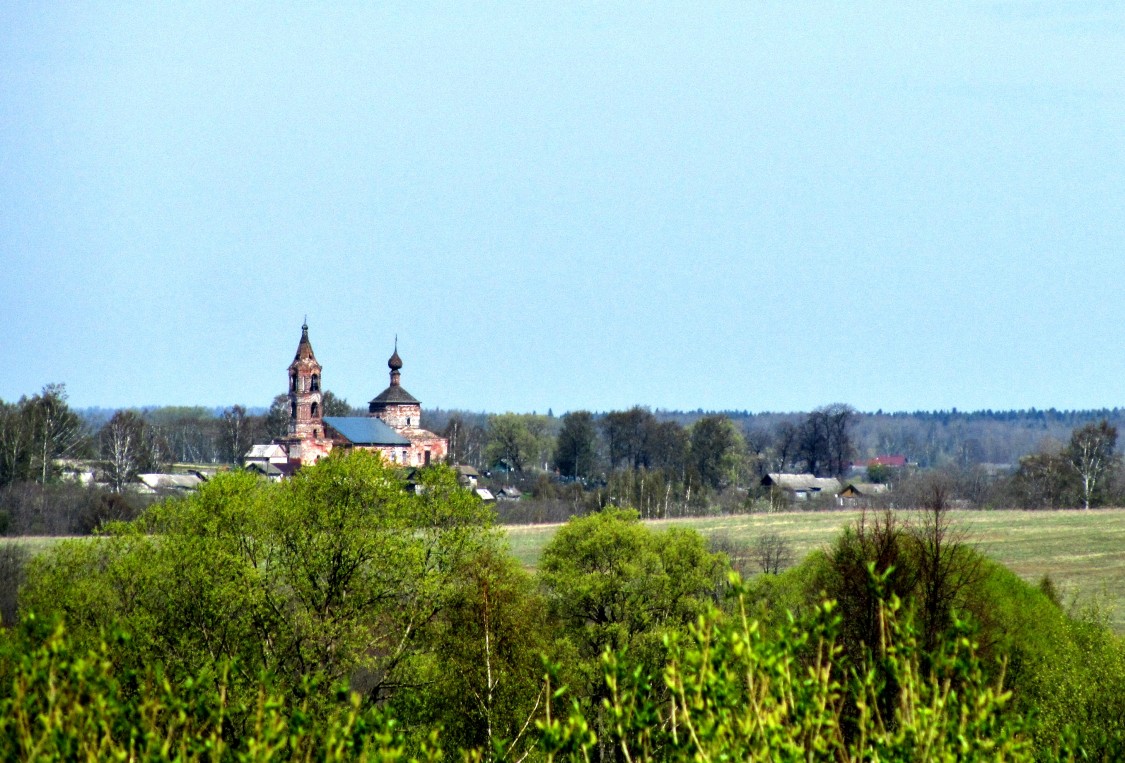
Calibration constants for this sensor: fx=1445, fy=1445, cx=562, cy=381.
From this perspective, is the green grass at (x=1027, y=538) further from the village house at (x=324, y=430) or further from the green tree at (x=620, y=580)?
the village house at (x=324, y=430)

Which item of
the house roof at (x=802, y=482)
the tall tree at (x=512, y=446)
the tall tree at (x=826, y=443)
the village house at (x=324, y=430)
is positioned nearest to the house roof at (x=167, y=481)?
the village house at (x=324, y=430)

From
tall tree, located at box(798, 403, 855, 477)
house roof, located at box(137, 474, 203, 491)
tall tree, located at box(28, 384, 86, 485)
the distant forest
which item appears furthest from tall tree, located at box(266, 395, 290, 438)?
tall tree, located at box(798, 403, 855, 477)

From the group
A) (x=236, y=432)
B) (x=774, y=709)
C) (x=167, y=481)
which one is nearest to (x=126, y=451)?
(x=167, y=481)

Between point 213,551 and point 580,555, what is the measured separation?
48.3 ft

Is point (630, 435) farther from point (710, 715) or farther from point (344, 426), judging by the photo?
point (710, 715)

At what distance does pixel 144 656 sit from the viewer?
27453 mm

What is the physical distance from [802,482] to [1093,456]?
33.9 meters

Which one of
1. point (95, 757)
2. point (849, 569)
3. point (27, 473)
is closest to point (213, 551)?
point (849, 569)

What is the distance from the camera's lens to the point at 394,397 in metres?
148

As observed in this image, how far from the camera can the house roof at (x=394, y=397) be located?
147 metres

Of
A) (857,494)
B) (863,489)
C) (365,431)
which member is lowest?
(857,494)

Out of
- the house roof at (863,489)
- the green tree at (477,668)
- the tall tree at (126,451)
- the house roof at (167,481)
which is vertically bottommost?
the green tree at (477,668)

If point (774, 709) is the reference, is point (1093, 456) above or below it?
above

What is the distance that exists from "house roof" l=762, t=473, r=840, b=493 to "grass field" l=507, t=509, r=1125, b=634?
1334 inches
